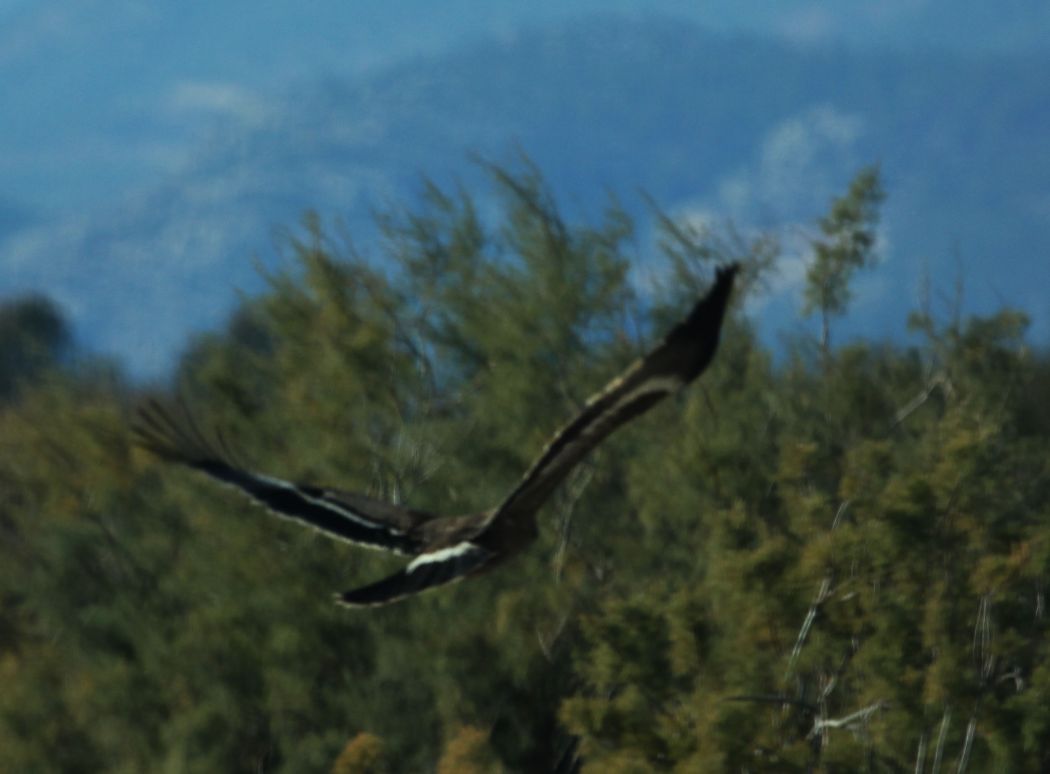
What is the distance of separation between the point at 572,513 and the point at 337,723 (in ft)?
14.8

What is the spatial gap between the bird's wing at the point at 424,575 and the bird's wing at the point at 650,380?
1.43 metres

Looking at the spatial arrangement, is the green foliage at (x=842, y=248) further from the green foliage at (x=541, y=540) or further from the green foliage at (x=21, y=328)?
the green foliage at (x=21, y=328)

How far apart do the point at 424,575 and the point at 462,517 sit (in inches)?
35.9

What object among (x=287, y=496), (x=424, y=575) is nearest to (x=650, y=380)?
(x=424, y=575)

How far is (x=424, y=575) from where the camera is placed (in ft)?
32.0

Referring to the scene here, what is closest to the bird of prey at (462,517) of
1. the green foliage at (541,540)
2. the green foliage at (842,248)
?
the green foliage at (541,540)

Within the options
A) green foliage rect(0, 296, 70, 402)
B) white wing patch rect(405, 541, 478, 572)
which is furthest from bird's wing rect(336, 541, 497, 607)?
green foliage rect(0, 296, 70, 402)

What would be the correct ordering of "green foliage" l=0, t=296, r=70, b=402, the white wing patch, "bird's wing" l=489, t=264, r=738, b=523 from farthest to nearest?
"green foliage" l=0, t=296, r=70, b=402, the white wing patch, "bird's wing" l=489, t=264, r=738, b=523


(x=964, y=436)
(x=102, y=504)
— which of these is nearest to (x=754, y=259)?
(x=964, y=436)

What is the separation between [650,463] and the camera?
20.7 m

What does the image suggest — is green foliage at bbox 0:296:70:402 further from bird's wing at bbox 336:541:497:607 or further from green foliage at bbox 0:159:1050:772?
bird's wing at bbox 336:541:497:607

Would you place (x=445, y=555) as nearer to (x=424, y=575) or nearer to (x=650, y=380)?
(x=424, y=575)

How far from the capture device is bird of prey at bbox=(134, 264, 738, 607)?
818cm

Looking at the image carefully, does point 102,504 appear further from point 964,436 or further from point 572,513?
point 964,436
